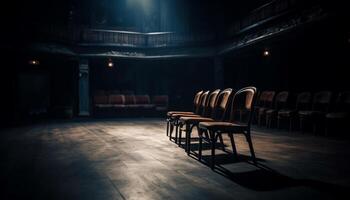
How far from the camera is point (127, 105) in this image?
12.1 metres

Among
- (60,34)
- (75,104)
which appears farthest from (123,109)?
(60,34)

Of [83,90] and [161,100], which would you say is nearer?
[83,90]

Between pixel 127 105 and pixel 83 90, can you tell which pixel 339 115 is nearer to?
pixel 127 105

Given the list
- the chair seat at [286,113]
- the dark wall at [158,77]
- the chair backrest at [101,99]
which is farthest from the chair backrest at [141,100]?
the chair seat at [286,113]

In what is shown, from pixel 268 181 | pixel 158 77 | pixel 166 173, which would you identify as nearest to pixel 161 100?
pixel 158 77

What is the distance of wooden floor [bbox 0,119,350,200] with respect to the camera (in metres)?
2.49

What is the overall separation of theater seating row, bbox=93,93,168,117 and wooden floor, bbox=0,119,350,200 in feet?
22.5

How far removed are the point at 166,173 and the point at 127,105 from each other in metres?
9.14

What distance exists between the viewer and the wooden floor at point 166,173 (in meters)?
2.49

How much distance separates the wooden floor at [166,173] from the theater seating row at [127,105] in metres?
6.87

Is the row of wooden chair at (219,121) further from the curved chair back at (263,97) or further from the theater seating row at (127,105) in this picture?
the theater seating row at (127,105)

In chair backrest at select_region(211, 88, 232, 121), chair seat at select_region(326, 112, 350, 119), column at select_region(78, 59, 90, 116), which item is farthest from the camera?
column at select_region(78, 59, 90, 116)

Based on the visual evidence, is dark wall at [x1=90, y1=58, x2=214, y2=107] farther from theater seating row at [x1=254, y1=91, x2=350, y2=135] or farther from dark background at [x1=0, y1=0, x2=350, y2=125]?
theater seating row at [x1=254, y1=91, x2=350, y2=135]

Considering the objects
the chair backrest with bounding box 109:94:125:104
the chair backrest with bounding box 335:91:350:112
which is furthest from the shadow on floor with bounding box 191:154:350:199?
the chair backrest with bounding box 109:94:125:104
